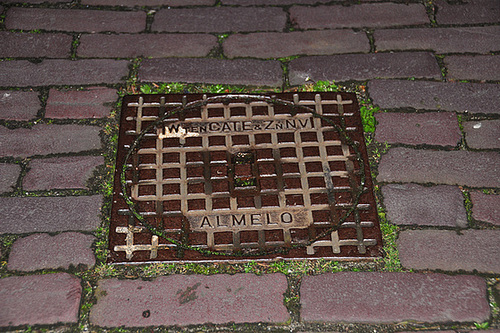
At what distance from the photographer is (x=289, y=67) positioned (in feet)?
7.97

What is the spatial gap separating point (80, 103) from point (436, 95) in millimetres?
1832

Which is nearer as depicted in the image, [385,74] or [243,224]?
[243,224]

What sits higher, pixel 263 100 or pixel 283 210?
pixel 263 100

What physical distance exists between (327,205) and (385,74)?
906 mm

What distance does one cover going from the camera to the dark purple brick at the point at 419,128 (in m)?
2.15

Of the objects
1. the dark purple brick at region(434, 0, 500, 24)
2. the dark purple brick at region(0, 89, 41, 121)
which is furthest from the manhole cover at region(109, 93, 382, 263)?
the dark purple brick at region(434, 0, 500, 24)

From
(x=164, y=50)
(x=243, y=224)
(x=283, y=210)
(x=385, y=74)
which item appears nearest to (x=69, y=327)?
(x=243, y=224)

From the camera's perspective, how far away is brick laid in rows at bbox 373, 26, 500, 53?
8.21 feet

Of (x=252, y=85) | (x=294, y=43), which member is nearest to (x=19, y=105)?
(x=252, y=85)

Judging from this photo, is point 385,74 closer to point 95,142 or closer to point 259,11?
point 259,11

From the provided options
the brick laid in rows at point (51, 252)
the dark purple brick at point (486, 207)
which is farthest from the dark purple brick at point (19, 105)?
the dark purple brick at point (486, 207)

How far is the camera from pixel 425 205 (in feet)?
6.46

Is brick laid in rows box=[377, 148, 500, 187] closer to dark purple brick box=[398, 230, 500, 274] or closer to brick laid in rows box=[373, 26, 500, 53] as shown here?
dark purple brick box=[398, 230, 500, 274]

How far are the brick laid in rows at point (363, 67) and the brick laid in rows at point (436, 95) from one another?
72mm
